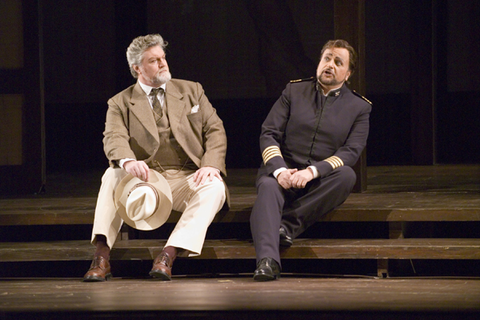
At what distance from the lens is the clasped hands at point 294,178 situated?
3613 mm

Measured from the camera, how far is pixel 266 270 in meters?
3.41

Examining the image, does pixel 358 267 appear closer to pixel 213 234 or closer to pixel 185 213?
pixel 213 234

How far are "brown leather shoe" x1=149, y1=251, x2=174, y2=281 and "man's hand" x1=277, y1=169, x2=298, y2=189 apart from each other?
0.70 meters

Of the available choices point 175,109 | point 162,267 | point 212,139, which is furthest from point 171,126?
point 162,267

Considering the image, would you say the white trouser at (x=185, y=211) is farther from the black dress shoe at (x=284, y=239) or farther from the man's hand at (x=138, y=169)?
the black dress shoe at (x=284, y=239)

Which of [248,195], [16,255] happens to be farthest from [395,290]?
[16,255]

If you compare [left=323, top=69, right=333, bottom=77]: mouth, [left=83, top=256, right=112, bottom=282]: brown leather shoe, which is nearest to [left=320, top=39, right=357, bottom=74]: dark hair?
[left=323, top=69, right=333, bottom=77]: mouth

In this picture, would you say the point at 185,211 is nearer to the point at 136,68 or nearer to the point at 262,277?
the point at 262,277

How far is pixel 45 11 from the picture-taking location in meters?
7.27

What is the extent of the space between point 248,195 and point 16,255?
151cm

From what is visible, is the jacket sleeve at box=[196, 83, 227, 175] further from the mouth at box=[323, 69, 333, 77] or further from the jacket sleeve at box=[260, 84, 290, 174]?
the mouth at box=[323, 69, 333, 77]

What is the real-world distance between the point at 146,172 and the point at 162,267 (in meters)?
0.51

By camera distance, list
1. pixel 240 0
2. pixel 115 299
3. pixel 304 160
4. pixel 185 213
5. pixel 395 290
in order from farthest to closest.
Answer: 1. pixel 240 0
2. pixel 304 160
3. pixel 185 213
4. pixel 395 290
5. pixel 115 299

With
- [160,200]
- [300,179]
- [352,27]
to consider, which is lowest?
[160,200]
